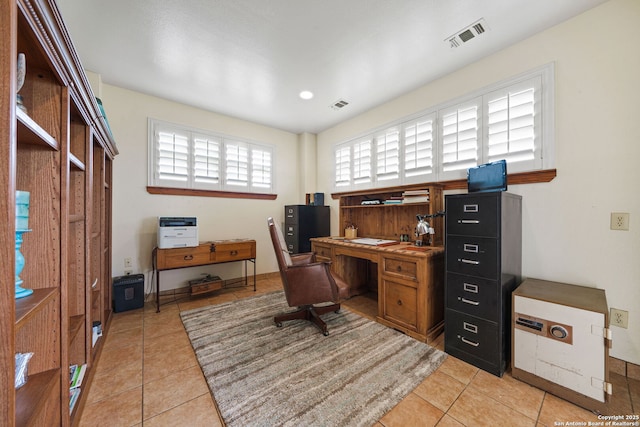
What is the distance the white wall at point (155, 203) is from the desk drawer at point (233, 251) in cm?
51

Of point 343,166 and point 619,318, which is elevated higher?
point 343,166

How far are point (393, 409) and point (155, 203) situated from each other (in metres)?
3.45

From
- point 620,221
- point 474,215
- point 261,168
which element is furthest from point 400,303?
point 261,168

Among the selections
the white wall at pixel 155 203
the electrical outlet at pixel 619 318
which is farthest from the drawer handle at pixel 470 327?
the white wall at pixel 155 203

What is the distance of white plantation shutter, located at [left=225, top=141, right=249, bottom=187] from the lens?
3.74 meters

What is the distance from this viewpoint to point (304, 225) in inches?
152

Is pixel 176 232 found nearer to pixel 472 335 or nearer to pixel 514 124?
pixel 472 335

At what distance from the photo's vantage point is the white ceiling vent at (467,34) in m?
1.95

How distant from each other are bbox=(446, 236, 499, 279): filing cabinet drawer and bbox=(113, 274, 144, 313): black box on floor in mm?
3402

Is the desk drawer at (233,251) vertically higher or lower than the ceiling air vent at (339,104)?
lower

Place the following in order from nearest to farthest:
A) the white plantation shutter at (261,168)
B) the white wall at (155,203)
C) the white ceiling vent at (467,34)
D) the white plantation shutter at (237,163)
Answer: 1. the white ceiling vent at (467,34)
2. the white wall at (155,203)
3. the white plantation shutter at (237,163)
4. the white plantation shutter at (261,168)

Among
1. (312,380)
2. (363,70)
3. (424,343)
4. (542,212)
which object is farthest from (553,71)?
(312,380)

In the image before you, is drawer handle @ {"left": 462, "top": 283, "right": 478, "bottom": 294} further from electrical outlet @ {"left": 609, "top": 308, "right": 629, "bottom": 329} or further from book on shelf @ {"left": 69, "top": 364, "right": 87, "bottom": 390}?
book on shelf @ {"left": 69, "top": 364, "right": 87, "bottom": 390}

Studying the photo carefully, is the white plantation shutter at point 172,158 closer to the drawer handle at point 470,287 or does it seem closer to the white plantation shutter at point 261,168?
the white plantation shutter at point 261,168
